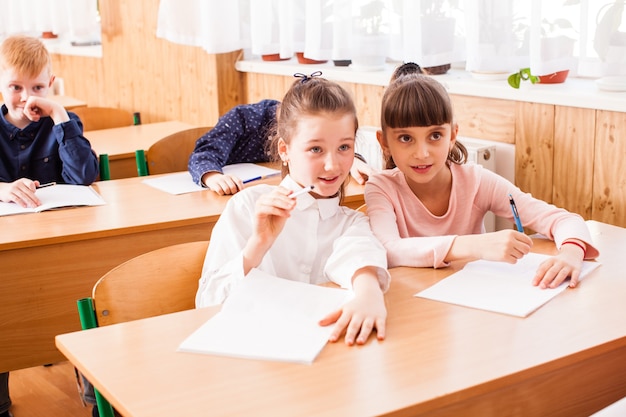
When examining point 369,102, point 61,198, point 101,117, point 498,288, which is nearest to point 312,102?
point 498,288

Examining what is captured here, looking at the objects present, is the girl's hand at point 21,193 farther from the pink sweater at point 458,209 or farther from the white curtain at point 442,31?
the white curtain at point 442,31

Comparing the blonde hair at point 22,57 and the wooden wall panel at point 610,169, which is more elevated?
the blonde hair at point 22,57

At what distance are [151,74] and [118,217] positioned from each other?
7.45 feet

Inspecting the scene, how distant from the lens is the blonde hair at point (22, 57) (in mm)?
2584

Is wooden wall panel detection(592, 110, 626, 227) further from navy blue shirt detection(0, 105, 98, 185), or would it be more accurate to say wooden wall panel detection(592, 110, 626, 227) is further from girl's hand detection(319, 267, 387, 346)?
navy blue shirt detection(0, 105, 98, 185)

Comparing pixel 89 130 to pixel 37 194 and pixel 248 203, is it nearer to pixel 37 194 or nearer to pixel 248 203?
pixel 37 194

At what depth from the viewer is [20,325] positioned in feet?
6.80

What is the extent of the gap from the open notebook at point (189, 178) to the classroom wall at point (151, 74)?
1071mm

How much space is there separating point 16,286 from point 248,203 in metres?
0.72

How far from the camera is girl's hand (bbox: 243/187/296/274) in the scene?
1.49 metres

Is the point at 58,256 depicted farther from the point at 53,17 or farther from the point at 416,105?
the point at 53,17

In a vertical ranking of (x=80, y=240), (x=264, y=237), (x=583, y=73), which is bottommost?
(x=80, y=240)

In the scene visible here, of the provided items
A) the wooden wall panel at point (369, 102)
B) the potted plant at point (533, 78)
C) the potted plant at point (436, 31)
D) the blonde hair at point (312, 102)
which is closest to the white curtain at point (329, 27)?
the potted plant at point (436, 31)

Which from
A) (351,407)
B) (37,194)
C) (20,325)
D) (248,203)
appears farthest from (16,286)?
(351,407)
